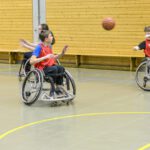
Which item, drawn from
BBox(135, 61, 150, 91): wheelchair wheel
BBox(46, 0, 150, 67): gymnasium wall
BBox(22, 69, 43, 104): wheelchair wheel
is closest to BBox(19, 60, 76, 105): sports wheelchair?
BBox(22, 69, 43, 104): wheelchair wheel

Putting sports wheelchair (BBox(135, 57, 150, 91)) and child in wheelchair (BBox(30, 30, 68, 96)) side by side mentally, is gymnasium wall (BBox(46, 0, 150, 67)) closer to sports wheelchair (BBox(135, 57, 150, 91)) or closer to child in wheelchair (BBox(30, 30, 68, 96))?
sports wheelchair (BBox(135, 57, 150, 91))

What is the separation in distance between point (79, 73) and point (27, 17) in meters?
2.72

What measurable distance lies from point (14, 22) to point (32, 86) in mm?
5795

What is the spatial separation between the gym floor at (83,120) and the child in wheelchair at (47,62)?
356 mm

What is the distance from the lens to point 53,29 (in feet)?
36.4

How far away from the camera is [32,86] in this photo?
20.3ft

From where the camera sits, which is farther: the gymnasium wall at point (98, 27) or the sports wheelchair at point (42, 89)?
the gymnasium wall at point (98, 27)

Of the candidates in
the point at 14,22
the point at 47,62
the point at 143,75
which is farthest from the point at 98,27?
the point at 47,62

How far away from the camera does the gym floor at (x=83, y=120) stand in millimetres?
4225

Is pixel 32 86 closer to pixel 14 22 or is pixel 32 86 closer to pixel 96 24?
pixel 96 24

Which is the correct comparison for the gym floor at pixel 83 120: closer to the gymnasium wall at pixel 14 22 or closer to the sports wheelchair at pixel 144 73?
the sports wheelchair at pixel 144 73

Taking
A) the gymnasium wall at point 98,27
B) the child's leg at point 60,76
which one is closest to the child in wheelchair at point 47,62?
the child's leg at point 60,76

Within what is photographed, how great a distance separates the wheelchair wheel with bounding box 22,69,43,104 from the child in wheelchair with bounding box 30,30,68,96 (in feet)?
0.53

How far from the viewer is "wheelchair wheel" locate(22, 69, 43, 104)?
5.94 meters
